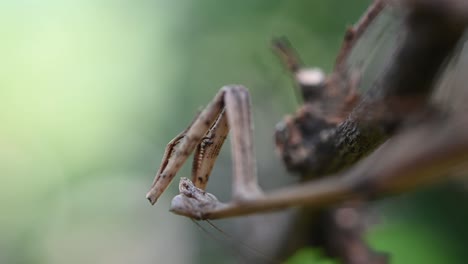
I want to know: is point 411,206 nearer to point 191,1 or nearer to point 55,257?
point 191,1

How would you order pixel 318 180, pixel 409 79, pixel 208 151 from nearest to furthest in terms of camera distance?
pixel 409 79
pixel 318 180
pixel 208 151

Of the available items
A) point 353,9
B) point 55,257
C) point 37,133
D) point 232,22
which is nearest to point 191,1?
point 232,22

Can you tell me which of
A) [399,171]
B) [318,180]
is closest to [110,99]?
[318,180]

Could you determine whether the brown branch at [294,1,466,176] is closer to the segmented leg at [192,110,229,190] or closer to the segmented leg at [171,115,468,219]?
the segmented leg at [171,115,468,219]

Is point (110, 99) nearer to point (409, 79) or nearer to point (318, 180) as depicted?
point (318, 180)

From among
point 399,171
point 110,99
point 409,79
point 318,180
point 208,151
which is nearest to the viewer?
point 399,171

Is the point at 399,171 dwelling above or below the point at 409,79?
below

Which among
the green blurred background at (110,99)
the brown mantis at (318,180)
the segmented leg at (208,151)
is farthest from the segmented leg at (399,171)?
the green blurred background at (110,99)

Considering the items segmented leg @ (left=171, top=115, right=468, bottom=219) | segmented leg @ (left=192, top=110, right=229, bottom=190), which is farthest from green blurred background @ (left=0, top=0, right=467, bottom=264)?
segmented leg @ (left=171, top=115, right=468, bottom=219)

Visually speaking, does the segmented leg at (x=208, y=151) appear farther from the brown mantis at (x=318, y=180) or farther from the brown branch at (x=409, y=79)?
the brown branch at (x=409, y=79)
